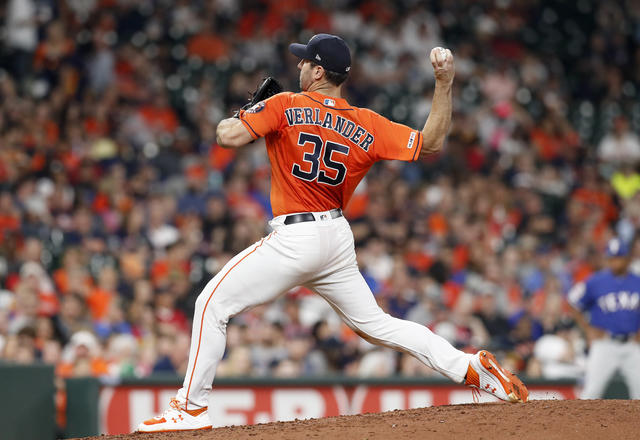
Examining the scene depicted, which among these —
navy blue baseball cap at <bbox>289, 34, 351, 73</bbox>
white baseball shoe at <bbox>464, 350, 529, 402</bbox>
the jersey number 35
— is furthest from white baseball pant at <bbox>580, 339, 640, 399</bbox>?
navy blue baseball cap at <bbox>289, 34, 351, 73</bbox>

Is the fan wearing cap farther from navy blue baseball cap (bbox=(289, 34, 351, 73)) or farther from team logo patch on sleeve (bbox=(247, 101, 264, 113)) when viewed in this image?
team logo patch on sleeve (bbox=(247, 101, 264, 113))

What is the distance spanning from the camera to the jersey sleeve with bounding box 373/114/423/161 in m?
4.58

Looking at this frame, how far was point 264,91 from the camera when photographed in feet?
14.9

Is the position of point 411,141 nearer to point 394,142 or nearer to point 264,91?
point 394,142

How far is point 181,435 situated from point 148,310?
475cm

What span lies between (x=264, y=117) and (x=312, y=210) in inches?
19.0

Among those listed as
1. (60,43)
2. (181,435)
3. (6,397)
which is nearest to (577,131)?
(60,43)

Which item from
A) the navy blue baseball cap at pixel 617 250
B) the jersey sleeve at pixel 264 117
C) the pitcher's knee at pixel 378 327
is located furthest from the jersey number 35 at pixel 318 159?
the navy blue baseball cap at pixel 617 250

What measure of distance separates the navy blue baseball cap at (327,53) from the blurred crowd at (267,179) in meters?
4.36

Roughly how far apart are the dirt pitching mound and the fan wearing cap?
3.17m

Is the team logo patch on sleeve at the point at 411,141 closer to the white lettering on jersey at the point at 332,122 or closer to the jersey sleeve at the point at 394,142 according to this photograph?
the jersey sleeve at the point at 394,142

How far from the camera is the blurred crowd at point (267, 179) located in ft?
29.3

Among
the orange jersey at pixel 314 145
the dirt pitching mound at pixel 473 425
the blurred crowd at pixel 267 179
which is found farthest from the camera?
the blurred crowd at pixel 267 179

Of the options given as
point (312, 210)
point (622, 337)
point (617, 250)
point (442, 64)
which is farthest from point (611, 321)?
point (312, 210)
